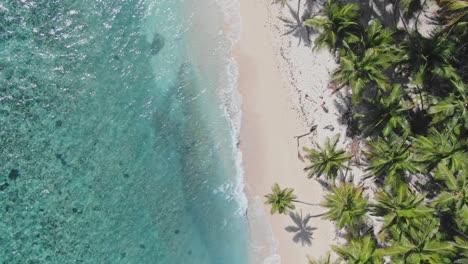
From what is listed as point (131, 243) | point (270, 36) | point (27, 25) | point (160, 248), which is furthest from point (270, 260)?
point (27, 25)

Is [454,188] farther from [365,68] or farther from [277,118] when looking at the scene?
[277,118]

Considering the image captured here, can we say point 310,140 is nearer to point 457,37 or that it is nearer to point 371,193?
point 371,193

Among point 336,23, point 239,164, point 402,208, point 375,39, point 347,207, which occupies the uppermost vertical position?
point 336,23

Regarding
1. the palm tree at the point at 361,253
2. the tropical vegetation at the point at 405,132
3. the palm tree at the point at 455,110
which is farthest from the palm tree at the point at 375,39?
the palm tree at the point at 361,253

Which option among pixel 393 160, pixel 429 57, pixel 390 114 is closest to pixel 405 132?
pixel 390 114

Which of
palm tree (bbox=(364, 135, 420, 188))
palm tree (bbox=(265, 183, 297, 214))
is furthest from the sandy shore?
palm tree (bbox=(364, 135, 420, 188))

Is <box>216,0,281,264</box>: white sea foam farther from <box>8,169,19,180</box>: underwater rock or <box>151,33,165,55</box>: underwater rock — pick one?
<box>8,169,19,180</box>: underwater rock
